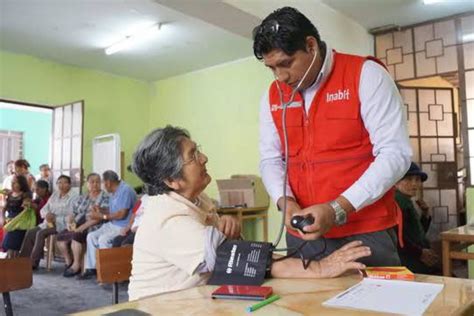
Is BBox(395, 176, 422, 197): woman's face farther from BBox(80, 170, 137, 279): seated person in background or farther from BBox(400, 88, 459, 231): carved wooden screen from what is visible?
BBox(80, 170, 137, 279): seated person in background

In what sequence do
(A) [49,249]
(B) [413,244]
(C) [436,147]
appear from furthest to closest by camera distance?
(A) [49,249], (C) [436,147], (B) [413,244]

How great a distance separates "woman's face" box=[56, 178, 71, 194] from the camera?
5363 millimetres

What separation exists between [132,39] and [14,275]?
387cm

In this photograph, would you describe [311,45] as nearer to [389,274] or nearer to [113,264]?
[389,274]

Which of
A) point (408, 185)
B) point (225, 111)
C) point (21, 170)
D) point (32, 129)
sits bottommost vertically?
point (408, 185)

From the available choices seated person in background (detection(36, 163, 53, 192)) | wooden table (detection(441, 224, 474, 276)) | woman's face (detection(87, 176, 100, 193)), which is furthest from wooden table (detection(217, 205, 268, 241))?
seated person in background (detection(36, 163, 53, 192))

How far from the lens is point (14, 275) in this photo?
4.85 feet

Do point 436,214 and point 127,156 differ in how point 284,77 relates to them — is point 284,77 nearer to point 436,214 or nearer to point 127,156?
point 436,214

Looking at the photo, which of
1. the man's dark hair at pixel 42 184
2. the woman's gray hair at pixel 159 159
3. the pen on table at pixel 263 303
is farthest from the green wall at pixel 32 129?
the pen on table at pixel 263 303

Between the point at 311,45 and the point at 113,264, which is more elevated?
the point at 311,45

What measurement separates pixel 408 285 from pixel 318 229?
0.22m

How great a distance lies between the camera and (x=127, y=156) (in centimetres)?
654

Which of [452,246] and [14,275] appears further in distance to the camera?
[452,246]

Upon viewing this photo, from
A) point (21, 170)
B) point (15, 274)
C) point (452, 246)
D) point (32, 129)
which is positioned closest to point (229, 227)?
point (15, 274)
